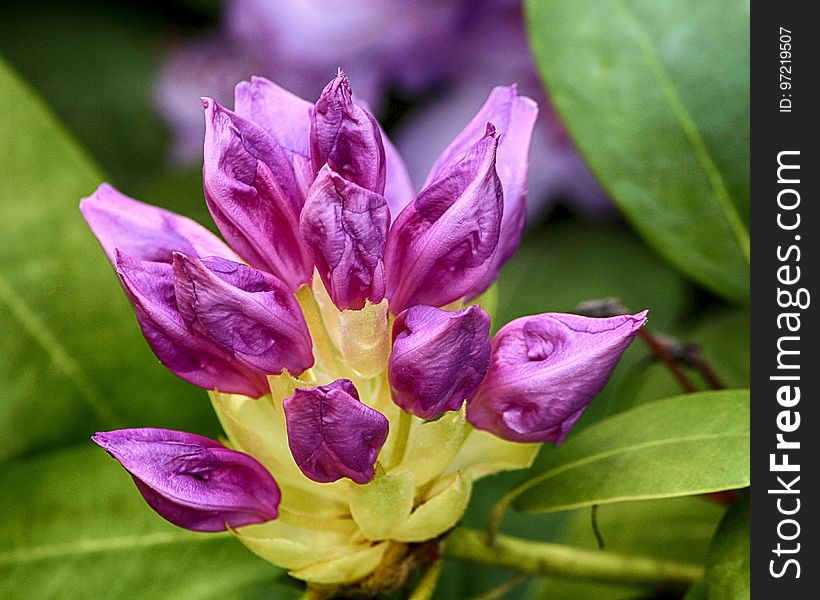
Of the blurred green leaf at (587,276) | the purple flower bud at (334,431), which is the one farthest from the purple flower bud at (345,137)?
the blurred green leaf at (587,276)

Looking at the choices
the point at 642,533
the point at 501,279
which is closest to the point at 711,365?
the point at 642,533

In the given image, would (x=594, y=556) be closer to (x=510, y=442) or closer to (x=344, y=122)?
(x=510, y=442)

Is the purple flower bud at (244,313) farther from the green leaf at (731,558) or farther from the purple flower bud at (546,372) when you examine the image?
the green leaf at (731,558)

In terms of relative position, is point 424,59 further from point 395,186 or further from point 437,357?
point 437,357

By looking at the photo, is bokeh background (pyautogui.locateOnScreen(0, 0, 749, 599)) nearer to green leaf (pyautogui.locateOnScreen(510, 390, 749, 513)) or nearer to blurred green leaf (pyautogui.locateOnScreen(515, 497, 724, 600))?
blurred green leaf (pyautogui.locateOnScreen(515, 497, 724, 600))
